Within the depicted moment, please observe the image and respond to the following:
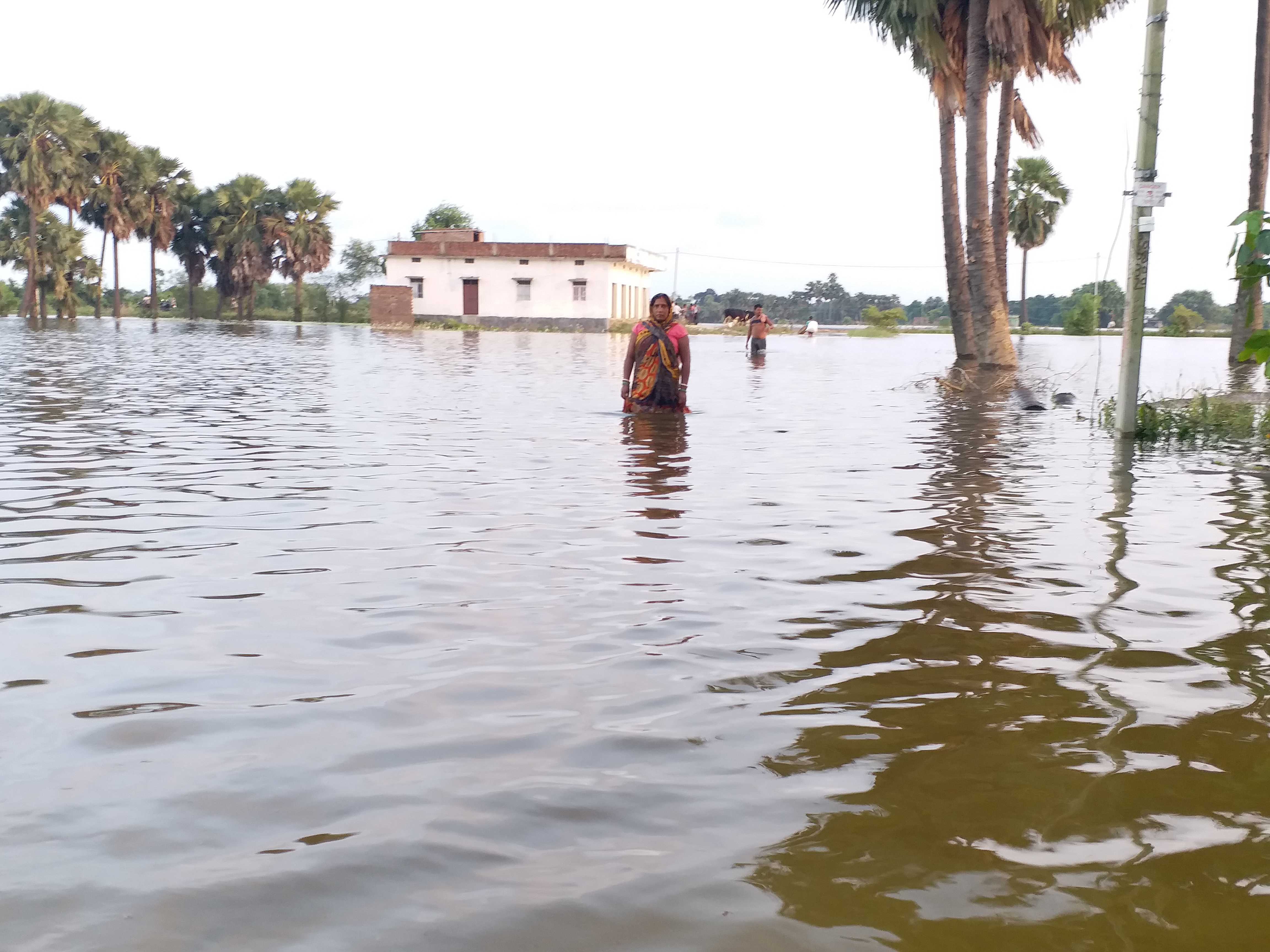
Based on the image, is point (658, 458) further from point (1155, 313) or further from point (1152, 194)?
point (1155, 313)

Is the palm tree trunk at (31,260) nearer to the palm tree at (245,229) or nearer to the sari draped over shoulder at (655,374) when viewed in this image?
the palm tree at (245,229)

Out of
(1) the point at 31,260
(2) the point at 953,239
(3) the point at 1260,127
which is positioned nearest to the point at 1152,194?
(3) the point at 1260,127

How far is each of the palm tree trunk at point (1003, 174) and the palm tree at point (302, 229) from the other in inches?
2219

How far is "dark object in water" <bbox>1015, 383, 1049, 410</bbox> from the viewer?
17.0 metres

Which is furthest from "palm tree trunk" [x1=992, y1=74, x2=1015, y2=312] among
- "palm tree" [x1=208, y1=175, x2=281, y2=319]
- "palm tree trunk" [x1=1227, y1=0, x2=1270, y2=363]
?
"palm tree" [x1=208, y1=175, x2=281, y2=319]

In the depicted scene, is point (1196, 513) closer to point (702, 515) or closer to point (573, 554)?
point (702, 515)

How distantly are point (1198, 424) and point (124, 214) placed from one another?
69.8 meters

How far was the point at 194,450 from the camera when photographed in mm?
10664

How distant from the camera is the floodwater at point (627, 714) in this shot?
2.56 meters

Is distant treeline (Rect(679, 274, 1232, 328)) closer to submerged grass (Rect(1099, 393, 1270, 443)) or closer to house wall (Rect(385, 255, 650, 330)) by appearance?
house wall (Rect(385, 255, 650, 330))

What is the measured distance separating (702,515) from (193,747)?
462cm

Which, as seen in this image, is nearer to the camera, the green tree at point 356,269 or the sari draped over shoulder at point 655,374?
the sari draped over shoulder at point 655,374

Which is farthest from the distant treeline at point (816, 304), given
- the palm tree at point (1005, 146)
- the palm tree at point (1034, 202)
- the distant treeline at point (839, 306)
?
the palm tree at point (1005, 146)

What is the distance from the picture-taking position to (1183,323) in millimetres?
75750
